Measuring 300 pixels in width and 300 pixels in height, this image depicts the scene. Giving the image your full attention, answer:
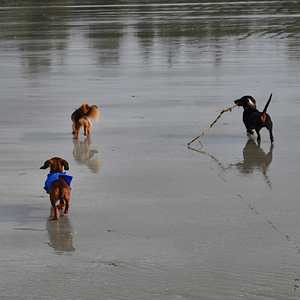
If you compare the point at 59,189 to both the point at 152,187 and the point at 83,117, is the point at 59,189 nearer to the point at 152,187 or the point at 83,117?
the point at 152,187

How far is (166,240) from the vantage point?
4445 millimetres

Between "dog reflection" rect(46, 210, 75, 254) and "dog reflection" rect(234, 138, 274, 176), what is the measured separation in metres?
2.27

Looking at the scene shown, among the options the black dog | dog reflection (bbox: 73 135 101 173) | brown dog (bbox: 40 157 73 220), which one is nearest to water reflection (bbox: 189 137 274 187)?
the black dog

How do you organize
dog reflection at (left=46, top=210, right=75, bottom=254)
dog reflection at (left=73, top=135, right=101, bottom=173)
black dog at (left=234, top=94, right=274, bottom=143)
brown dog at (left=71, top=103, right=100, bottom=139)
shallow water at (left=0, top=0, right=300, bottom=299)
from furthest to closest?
brown dog at (left=71, top=103, right=100, bottom=139) < black dog at (left=234, top=94, right=274, bottom=143) < dog reflection at (left=73, top=135, right=101, bottom=173) < dog reflection at (left=46, top=210, right=75, bottom=254) < shallow water at (left=0, top=0, right=300, bottom=299)

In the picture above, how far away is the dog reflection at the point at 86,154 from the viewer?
662 centimetres

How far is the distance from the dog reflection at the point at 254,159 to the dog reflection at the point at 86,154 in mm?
1600

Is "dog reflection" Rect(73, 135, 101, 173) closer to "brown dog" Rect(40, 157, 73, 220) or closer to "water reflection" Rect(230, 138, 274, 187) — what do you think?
"brown dog" Rect(40, 157, 73, 220)

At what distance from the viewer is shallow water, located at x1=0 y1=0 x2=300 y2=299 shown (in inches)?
152

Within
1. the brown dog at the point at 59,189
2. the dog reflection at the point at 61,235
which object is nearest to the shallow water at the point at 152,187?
the dog reflection at the point at 61,235

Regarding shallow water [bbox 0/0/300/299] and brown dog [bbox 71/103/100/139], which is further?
brown dog [bbox 71/103/100/139]

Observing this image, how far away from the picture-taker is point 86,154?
23.4ft

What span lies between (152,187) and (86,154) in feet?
5.25

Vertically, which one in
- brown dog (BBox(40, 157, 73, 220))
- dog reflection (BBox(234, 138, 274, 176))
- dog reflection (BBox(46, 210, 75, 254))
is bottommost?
dog reflection (BBox(234, 138, 274, 176))

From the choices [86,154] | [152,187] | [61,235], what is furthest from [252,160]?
[61,235]
